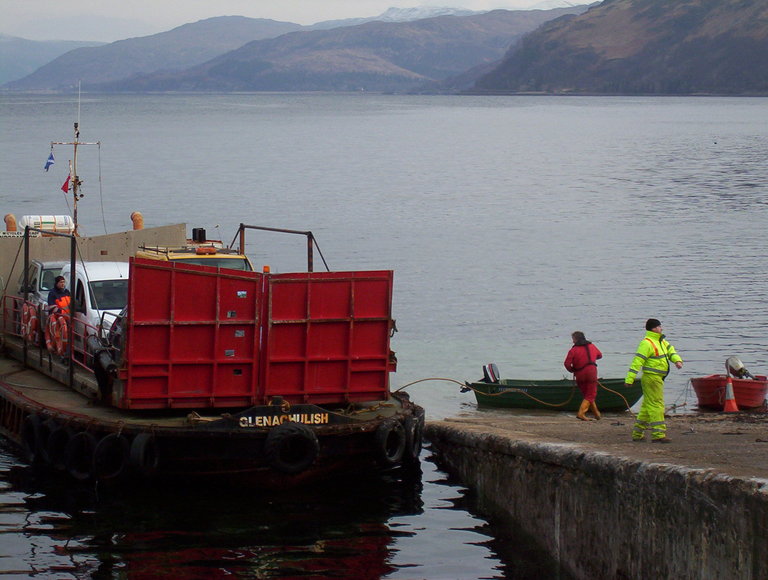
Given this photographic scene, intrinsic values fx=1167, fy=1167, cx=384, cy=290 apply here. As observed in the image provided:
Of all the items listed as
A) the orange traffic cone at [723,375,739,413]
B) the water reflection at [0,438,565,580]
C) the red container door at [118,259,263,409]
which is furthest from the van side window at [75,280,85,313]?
the orange traffic cone at [723,375,739,413]

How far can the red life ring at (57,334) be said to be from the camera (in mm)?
19922

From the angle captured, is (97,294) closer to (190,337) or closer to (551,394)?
(190,337)

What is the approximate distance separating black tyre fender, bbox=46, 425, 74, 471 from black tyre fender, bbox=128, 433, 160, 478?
1860mm

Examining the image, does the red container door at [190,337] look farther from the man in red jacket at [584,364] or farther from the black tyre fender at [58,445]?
the man in red jacket at [584,364]

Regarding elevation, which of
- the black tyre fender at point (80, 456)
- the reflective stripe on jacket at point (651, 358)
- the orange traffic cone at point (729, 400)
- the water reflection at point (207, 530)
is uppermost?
the reflective stripe on jacket at point (651, 358)

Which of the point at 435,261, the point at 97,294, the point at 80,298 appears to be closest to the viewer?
the point at 97,294

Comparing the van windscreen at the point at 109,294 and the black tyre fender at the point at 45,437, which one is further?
the van windscreen at the point at 109,294

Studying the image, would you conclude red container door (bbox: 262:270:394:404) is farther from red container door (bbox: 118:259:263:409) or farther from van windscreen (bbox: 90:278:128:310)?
van windscreen (bbox: 90:278:128:310)

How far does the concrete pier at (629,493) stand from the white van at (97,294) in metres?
6.25

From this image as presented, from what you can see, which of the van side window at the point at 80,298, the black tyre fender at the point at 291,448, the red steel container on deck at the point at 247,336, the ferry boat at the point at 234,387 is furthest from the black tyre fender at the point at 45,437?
the black tyre fender at the point at 291,448

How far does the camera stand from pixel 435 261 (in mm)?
49531

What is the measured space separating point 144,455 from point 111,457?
77 cm

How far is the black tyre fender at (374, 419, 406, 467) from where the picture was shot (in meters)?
17.2

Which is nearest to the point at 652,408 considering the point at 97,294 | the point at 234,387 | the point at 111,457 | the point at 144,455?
the point at 234,387
